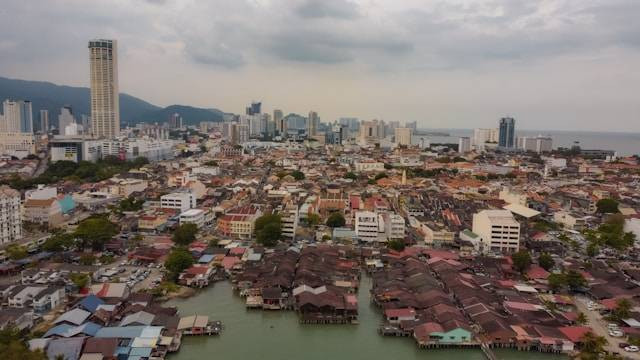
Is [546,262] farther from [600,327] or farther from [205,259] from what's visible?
[205,259]

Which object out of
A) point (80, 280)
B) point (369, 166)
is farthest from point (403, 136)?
point (80, 280)

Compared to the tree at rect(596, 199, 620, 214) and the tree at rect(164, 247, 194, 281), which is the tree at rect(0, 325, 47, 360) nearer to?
the tree at rect(164, 247, 194, 281)

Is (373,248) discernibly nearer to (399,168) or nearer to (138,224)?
(138,224)

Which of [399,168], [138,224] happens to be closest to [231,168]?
[399,168]

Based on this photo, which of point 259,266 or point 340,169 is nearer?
point 259,266

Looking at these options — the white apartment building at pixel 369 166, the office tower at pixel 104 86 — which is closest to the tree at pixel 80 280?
the white apartment building at pixel 369 166

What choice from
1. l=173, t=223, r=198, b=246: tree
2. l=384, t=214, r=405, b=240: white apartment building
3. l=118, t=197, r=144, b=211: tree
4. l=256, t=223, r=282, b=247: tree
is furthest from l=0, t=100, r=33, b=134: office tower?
l=384, t=214, r=405, b=240: white apartment building
